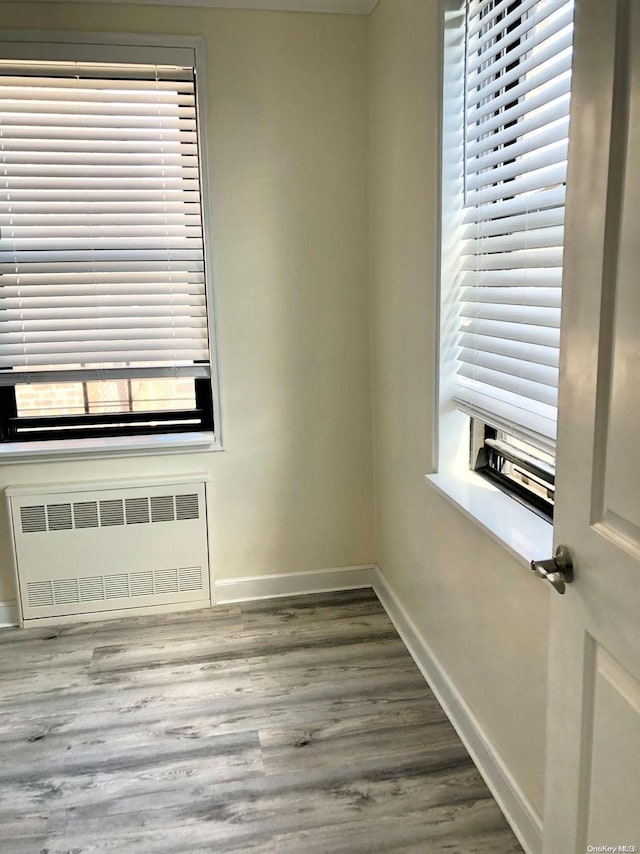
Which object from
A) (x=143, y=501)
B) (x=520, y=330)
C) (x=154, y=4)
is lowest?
(x=143, y=501)

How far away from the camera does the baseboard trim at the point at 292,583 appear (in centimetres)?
314

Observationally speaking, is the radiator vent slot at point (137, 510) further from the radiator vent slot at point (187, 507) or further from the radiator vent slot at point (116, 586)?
the radiator vent slot at point (116, 586)

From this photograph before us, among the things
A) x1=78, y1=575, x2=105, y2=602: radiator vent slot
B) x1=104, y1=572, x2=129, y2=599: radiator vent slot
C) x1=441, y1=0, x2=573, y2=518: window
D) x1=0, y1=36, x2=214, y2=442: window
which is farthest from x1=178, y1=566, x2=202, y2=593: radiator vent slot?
x1=441, y1=0, x2=573, y2=518: window

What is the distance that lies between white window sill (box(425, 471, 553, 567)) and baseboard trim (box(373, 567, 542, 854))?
0.63m

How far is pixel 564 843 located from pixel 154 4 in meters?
2.97

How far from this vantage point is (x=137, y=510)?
9.72ft

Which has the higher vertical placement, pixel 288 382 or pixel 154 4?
pixel 154 4

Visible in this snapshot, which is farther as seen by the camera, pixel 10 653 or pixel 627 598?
pixel 10 653

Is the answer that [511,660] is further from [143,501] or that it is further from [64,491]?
[64,491]

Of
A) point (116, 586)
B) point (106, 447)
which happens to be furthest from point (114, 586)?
point (106, 447)

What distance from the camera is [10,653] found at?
276 centimetres

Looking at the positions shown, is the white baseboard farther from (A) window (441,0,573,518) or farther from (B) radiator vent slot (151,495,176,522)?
(A) window (441,0,573,518)

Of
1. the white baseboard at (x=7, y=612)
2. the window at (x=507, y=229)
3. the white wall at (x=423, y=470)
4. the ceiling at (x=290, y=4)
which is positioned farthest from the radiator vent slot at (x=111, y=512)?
the ceiling at (x=290, y=4)

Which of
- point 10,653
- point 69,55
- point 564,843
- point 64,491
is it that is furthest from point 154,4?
point 564,843
